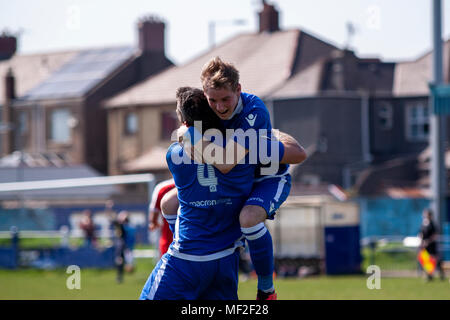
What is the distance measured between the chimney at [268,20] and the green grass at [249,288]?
95.5ft

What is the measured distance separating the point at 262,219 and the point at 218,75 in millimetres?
949

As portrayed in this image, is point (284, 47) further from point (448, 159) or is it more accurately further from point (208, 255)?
point (208, 255)

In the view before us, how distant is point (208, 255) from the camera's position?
564 cm

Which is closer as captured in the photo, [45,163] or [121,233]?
[121,233]

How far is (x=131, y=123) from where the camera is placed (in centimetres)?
5650

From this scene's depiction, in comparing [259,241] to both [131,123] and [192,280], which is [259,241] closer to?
[192,280]

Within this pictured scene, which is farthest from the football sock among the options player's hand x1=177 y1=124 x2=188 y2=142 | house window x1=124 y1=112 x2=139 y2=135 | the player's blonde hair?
house window x1=124 y1=112 x2=139 y2=135

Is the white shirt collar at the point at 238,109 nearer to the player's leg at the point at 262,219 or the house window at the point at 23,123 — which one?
the player's leg at the point at 262,219

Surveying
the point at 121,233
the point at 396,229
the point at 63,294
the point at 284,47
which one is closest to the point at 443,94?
the point at 121,233

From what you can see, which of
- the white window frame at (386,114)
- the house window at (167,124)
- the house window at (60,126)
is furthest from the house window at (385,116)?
the house window at (60,126)

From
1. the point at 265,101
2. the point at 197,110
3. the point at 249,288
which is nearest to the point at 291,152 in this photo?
the point at 197,110

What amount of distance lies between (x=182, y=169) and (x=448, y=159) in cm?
4374

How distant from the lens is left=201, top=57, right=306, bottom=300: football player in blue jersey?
5371 mm

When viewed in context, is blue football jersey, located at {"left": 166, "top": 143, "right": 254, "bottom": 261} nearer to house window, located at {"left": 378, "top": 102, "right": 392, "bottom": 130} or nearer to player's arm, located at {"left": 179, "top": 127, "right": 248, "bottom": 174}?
player's arm, located at {"left": 179, "top": 127, "right": 248, "bottom": 174}
